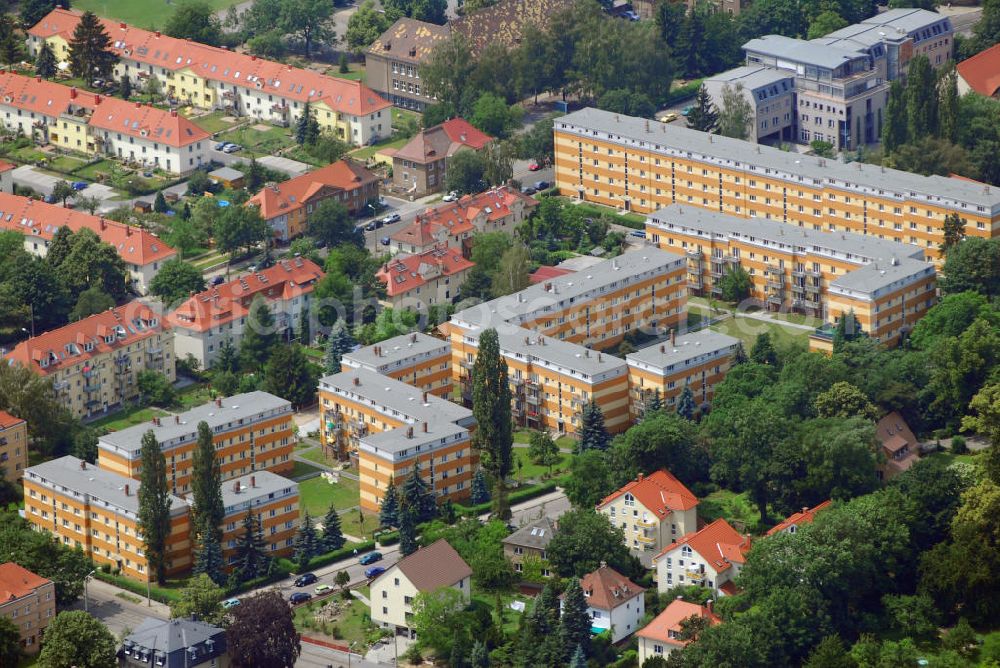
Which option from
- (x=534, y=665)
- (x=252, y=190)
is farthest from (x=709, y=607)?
(x=252, y=190)

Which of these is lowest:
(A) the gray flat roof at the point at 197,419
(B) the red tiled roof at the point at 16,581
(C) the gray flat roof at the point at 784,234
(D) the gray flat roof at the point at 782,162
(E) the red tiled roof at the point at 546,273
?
(E) the red tiled roof at the point at 546,273

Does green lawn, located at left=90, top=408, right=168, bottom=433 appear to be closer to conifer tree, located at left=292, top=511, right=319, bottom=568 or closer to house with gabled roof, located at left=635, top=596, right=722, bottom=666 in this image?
conifer tree, located at left=292, top=511, right=319, bottom=568

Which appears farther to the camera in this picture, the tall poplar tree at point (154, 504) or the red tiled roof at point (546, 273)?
the red tiled roof at point (546, 273)

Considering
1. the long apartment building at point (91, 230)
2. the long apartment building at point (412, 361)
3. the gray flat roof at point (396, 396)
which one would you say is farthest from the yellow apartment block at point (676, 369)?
the long apartment building at point (91, 230)

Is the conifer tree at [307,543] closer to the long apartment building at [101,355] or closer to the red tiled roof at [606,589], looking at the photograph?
the red tiled roof at [606,589]

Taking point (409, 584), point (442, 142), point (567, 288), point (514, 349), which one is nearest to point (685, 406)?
point (514, 349)

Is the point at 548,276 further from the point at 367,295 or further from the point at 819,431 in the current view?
the point at 819,431
